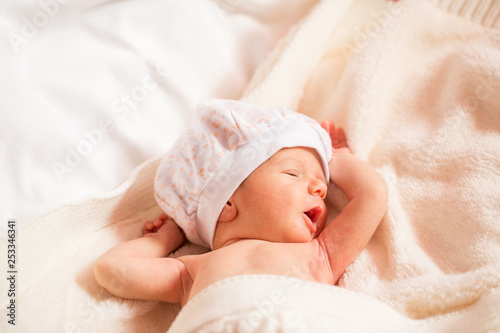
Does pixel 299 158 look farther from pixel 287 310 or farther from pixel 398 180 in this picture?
pixel 287 310

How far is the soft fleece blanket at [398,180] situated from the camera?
927 millimetres

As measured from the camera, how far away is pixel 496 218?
37.8 inches

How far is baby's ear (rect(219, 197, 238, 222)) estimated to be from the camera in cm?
102

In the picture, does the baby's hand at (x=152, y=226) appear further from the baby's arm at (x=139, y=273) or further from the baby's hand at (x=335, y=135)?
the baby's hand at (x=335, y=135)

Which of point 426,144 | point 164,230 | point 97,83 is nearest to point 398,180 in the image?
point 426,144

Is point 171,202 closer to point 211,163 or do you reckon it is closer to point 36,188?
point 211,163

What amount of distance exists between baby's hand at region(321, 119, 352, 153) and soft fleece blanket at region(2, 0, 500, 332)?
33mm

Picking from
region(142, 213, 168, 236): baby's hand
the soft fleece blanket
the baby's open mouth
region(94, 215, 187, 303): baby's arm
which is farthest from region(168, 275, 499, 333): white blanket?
region(142, 213, 168, 236): baby's hand

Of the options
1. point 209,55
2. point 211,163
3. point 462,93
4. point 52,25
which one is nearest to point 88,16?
point 52,25

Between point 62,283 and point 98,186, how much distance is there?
0.86ft

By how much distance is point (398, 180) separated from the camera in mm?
1134

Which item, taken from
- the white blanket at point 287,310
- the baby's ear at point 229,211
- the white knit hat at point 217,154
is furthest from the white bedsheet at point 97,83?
the white blanket at point 287,310

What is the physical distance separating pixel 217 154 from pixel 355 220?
1.16ft

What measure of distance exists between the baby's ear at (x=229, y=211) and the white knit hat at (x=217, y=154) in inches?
0.5
